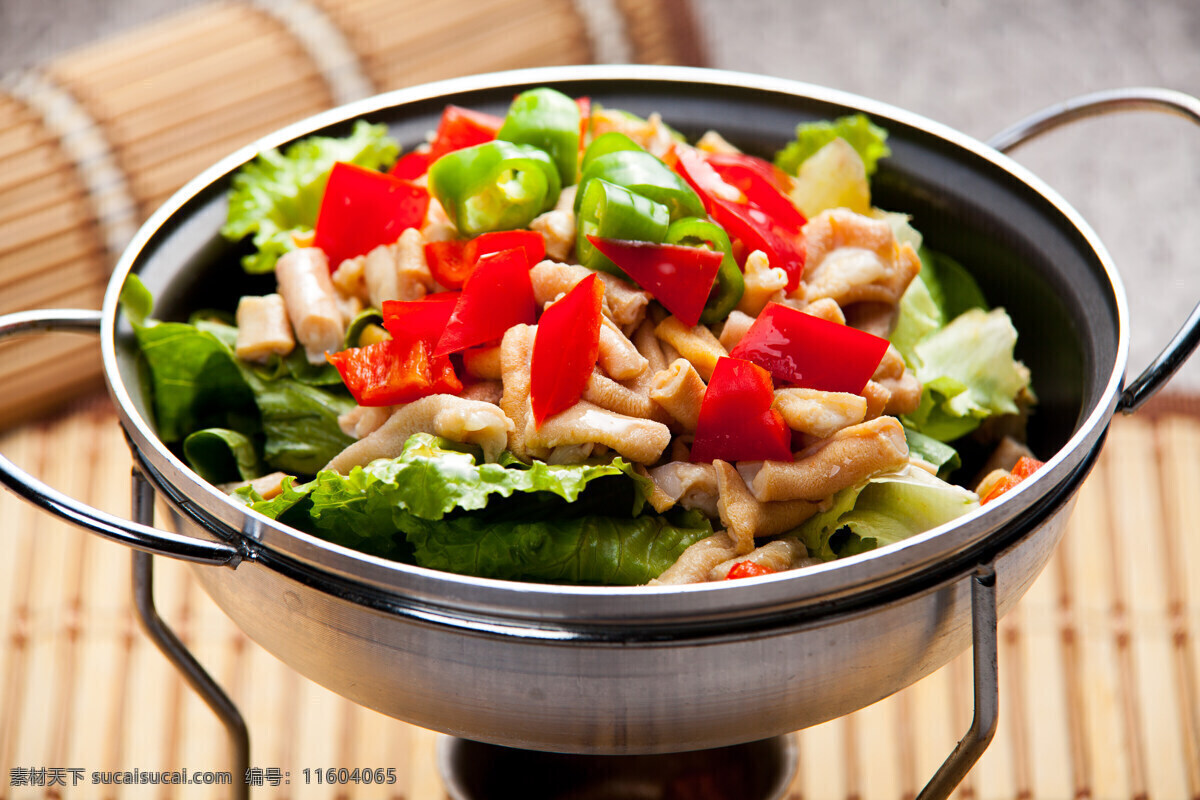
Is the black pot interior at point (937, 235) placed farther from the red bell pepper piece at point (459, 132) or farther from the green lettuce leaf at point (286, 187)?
the red bell pepper piece at point (459, 132)

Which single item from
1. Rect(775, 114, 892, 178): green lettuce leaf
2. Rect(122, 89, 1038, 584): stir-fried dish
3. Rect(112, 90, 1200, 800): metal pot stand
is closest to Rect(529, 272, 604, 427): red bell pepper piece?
Rect(122, 89, 1038, 584): stir-fried dish

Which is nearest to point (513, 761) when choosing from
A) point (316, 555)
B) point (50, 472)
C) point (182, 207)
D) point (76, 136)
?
point (316, 555)

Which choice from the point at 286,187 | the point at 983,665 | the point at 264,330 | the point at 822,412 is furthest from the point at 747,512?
the point at 286,187

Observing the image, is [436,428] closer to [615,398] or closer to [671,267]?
[615,398]

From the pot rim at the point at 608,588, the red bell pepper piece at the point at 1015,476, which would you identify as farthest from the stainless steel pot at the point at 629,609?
the red bell pepper piece at the point at 1015,476

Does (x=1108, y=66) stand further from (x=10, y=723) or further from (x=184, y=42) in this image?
(x=10, y=723)
